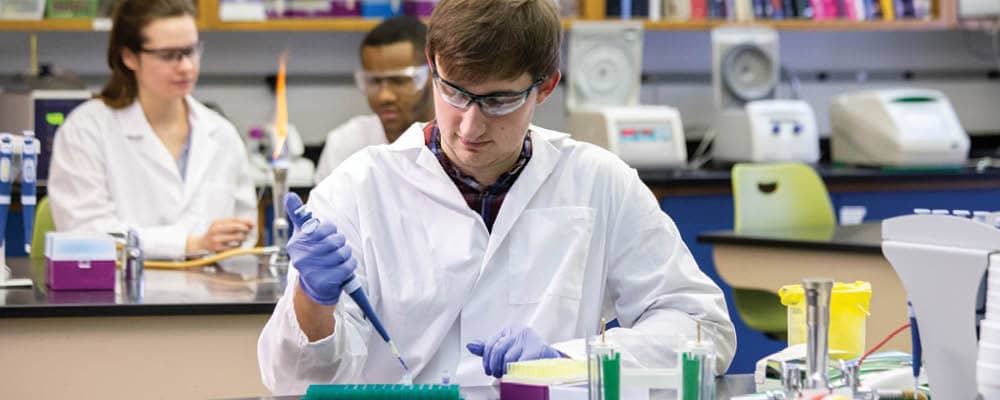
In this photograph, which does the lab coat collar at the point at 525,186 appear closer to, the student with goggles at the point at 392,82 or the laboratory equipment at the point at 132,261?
the laboratory equipment at the point at 132,261

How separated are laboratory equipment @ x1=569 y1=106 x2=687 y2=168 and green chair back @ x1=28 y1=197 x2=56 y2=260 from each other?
83.8 inches

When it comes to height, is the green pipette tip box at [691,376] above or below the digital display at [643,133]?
above

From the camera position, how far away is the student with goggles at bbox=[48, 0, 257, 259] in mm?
3600

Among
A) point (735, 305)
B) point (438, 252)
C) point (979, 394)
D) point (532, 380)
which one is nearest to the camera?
point (979, 394)

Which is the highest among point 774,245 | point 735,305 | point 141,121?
point 141,121

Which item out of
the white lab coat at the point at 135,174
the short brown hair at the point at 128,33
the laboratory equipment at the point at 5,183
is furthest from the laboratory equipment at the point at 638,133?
the laboratory equipment at the point at 5,183

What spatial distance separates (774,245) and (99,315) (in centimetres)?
198

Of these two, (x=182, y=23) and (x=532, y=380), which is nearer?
(x=532, y=380)

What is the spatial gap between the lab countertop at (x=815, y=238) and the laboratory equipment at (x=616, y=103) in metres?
0.98

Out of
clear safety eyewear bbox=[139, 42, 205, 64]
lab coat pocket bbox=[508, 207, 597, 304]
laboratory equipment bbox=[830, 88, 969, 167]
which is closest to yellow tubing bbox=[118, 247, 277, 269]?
clear safety eyewear bbox=[139, 42, 205, 64]

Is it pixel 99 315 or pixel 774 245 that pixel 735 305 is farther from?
pixel 99 315

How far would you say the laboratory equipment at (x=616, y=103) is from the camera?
5074mm

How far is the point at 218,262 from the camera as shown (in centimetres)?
336

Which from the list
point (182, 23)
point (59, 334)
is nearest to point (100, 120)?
point (182, 23)
